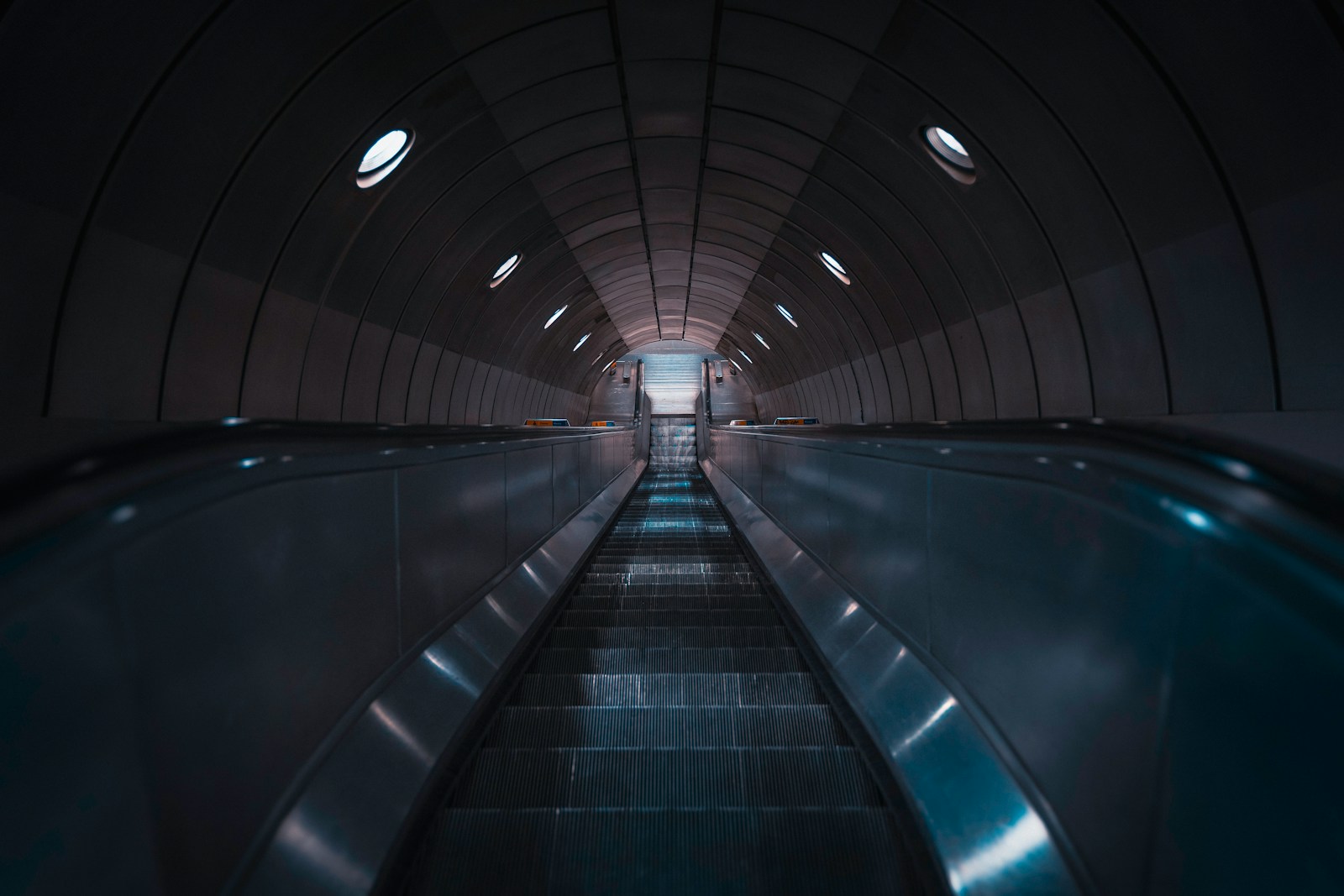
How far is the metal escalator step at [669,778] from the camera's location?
2352 millimetres

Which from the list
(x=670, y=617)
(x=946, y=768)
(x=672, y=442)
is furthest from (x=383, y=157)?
(x=672, y=442)

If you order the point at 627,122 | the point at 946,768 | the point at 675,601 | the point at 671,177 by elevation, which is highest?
the point at 627,122

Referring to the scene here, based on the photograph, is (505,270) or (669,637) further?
(505,270)

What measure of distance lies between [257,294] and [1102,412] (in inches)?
428

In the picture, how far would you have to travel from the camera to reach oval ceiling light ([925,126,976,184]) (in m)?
9.97

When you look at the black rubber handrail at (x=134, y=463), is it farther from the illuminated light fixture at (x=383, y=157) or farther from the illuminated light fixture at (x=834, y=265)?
the illuminated light fixture at (x=834, y=265)

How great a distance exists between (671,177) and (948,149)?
609 centimetres

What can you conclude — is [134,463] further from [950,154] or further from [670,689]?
[950,154]

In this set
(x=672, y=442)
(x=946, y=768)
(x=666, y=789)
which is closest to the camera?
(x=946, y=768)

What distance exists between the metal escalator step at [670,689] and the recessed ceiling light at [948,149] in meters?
8.80

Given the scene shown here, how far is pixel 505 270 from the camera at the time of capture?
16.7 m

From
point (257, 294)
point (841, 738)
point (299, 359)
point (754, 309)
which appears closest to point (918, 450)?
point (841, 738)

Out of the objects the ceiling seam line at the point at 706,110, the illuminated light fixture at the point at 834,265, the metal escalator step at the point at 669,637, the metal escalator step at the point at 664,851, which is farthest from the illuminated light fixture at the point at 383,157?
the metal escalator step at the point at 664,851

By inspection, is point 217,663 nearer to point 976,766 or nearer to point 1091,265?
point 976,766
